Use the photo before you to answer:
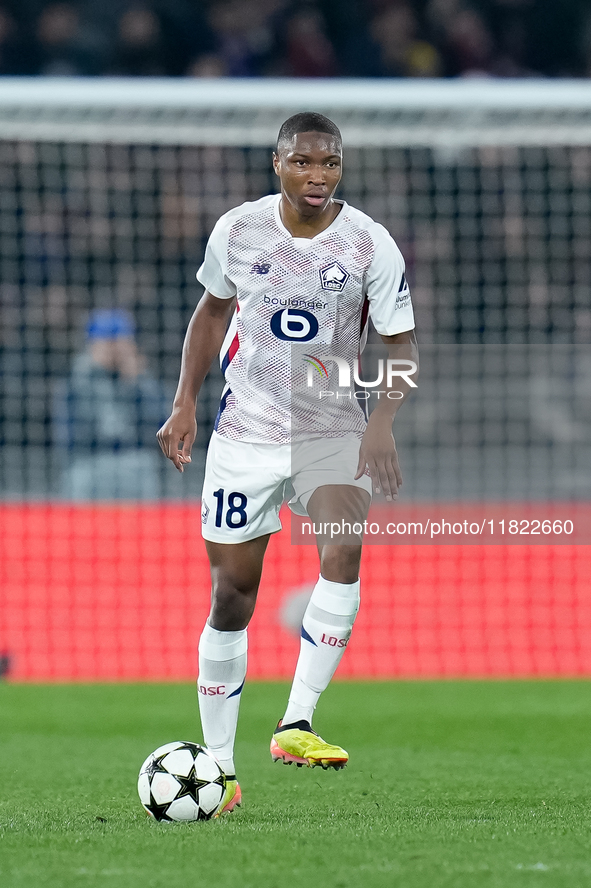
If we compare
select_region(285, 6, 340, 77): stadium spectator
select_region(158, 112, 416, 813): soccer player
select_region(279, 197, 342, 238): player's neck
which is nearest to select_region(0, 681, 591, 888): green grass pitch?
select_region(158, 112, 416, 813): soccer player

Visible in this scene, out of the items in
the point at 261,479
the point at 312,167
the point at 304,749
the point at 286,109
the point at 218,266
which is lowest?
the point at 304,749

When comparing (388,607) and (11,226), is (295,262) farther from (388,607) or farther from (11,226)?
(11,226)

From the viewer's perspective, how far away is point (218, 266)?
15.1 ft

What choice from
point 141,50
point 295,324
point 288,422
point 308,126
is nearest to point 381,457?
point 288,422

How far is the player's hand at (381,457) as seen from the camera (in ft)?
14.3

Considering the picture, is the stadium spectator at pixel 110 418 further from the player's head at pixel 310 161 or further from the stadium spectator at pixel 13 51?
the stadium spectator at pixel 13 51

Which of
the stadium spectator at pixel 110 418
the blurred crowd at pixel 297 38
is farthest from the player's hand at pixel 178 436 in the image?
the blurred crowd at pixel 297 38

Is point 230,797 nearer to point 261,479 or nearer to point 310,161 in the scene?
point 261,479

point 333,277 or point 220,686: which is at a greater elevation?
point 333,277

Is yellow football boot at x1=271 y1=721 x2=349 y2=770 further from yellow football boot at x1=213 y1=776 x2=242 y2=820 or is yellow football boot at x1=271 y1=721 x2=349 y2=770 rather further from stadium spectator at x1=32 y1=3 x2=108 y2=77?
stadium spectator at x1=32 y1=3 x2=108 y2=77

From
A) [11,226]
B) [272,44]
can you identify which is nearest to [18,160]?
[11,226]

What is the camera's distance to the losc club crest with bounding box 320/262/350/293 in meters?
4.44

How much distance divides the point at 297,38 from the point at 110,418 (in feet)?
22.2

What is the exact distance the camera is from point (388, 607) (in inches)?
329
